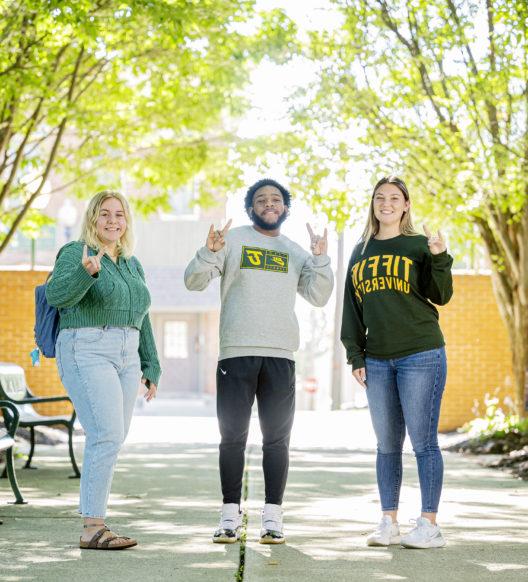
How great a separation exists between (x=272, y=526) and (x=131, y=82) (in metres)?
11.8

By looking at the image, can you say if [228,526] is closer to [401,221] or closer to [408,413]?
[408,413]

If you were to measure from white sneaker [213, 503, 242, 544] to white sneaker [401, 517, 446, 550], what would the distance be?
93 cm

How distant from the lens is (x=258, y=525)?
719 cm

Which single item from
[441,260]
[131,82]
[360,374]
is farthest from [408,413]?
[131,82]

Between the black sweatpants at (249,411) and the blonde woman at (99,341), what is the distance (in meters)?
0.53

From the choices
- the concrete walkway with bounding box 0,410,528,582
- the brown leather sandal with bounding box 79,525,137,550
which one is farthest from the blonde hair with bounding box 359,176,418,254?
the brown leather sandal with bounding box 79,525,137,550

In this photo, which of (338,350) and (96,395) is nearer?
(96,395)

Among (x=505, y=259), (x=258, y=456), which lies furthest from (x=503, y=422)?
(x=258, y=456)

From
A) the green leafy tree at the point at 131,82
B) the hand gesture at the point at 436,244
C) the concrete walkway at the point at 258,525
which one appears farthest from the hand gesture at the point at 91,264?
the green leafy tree at the point at 131,82

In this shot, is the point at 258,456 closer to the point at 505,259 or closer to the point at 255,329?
the point at 505,259

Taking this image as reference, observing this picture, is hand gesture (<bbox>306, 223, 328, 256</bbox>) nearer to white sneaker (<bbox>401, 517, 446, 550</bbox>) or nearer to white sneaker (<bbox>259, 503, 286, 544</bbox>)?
white sneaker (<bbox>259, 503, 286, 544</bbox>)

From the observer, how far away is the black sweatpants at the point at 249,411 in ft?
21.5

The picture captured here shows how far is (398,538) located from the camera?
6.51m

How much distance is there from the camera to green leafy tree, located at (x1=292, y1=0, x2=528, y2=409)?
13062mm
